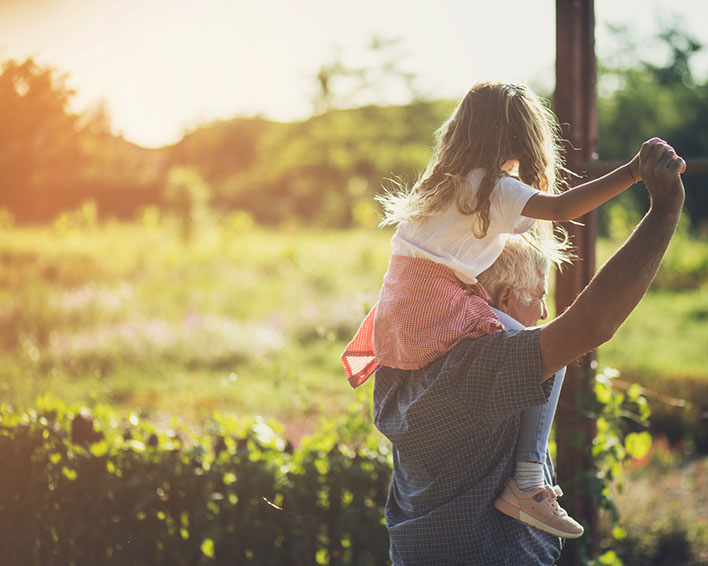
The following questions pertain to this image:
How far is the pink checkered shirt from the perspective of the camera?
4.98ft

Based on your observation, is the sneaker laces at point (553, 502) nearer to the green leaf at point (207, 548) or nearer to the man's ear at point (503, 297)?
the man's ear at point (503, 297)

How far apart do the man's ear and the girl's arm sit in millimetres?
305

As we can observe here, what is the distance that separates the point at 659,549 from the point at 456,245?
11.2 feet

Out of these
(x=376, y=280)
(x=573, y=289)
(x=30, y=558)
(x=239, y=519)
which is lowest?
(x=376, y=280)

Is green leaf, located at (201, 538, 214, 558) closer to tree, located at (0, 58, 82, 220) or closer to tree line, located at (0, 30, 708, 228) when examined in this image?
tree line, located at (0, 30, 708, 228)

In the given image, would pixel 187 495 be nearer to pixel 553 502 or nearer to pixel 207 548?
pixel 207 548

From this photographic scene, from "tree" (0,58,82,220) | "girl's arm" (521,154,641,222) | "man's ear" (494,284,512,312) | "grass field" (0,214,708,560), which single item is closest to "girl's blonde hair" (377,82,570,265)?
"girl's arm" (521,154,641,222)

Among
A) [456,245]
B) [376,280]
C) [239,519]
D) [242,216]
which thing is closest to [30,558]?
[239,519]

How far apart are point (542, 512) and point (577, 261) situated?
118 centimetres

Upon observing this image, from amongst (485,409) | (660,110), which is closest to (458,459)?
(485,409)

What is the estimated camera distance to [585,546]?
256 cm

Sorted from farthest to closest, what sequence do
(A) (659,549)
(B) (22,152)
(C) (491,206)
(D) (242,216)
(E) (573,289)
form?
(D) (242,216), (B) (22,152), (A) (659,549), (E) (573,289), (C) (491,206)

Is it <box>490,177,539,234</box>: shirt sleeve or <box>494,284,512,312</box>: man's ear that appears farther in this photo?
<box>494,284,512,312</box>: man's ear

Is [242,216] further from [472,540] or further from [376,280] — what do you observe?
[472,540]
